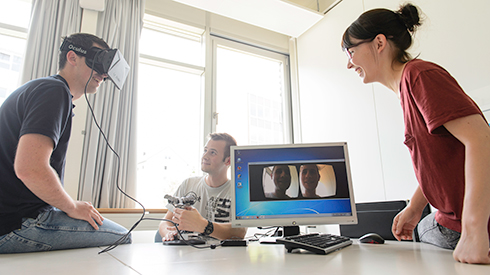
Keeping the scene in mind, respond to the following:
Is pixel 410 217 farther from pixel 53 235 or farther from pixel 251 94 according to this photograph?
pixel 251 94

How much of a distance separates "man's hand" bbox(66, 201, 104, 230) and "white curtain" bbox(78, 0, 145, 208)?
1.27 metres

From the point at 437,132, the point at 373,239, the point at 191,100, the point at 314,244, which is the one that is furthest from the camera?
the point at 191,100

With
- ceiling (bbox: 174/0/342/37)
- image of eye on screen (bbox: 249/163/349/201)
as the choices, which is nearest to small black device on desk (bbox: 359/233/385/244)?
image of eye on screen (bbox: 249/163/349/201)

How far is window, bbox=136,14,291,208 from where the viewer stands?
9.88 feet

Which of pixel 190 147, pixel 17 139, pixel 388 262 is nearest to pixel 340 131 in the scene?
pixel 190 147

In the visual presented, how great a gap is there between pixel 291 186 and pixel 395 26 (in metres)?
0.75

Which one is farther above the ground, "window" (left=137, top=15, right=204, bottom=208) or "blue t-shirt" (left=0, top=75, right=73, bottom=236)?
"window" (left=137, top=15, right=204, bottom=208)

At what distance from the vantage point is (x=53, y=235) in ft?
3.68

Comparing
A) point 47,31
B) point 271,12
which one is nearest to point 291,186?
point 271,12

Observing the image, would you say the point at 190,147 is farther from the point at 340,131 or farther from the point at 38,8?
the point at 38,8

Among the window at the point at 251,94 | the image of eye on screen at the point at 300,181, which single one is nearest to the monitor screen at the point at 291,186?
the image of eye on screen at the point at 300,181

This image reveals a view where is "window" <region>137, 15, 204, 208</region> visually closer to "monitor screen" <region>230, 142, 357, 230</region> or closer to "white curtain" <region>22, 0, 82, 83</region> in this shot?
"white curtain" <region>22, 0, 82, 83</region>

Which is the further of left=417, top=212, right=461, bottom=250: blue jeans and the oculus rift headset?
the oculus rift headset

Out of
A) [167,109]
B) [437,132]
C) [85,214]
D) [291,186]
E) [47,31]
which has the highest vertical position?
[47,31]
